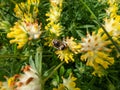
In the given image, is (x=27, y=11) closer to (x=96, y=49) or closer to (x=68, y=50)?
(x=68, y=50)

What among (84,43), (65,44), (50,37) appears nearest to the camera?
(84,43)

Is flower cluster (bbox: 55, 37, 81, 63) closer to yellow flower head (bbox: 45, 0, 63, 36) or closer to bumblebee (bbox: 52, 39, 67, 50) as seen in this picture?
bumblebee (bbox: 52, 39, 67, 50)

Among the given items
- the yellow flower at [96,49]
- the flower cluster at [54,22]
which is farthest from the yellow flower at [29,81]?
the flower cluster at [54,22]

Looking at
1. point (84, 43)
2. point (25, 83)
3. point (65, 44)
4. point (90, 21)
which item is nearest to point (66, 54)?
point (65, 44)

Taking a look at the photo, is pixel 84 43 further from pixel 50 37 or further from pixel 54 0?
pixel 54 0

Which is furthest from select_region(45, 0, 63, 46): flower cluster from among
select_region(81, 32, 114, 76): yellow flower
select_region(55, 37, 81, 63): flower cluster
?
select_region(81, 32, 114, 76): yellow flower

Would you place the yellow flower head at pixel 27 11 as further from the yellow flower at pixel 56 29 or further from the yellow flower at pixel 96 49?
the yellow flower at pixel 96 49

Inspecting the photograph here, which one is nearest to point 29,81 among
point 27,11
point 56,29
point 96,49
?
point 96,49

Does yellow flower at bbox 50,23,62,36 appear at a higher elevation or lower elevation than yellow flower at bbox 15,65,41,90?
higher

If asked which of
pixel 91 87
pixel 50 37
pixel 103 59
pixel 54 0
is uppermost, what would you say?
pixel 54 0

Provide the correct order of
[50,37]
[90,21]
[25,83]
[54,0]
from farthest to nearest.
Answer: [90,21] → [54,0] → [50,37] → [25,83]

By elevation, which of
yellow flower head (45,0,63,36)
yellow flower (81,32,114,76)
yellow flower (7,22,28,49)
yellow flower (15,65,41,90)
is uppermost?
yellow flower head (45,0,63,36)
